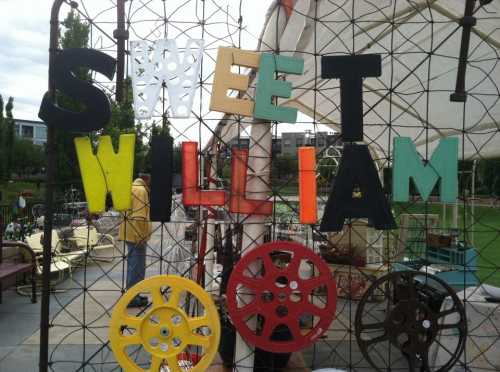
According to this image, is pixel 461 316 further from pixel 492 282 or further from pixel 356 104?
pixel 492 282

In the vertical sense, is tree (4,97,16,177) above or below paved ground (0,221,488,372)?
above

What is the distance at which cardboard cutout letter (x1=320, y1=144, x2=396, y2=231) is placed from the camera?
233 centimetres

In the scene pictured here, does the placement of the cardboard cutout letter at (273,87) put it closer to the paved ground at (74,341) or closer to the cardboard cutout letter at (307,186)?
the cardboard cutout letter at (307,186)

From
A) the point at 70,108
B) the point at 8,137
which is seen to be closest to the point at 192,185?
the point at 70,108

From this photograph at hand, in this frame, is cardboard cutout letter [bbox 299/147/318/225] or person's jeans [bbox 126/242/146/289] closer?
cardboard cutout letter [bbox 299/147/318/225]

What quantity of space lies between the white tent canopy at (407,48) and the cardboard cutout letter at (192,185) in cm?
75

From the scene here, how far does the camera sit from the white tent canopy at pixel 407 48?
257 cm

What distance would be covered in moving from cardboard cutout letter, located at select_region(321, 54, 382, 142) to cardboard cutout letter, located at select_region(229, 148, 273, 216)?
0.57 meters

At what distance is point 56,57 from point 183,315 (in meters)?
1.50

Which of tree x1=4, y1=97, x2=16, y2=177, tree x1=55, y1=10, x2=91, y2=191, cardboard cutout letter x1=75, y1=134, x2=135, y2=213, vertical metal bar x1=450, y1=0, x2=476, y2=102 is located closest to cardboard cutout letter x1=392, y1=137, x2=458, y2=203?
vertical metal bar x1=450, y1=0, x2=476, y2=102

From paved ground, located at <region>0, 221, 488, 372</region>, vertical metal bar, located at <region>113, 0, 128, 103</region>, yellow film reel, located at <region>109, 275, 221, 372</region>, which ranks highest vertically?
vertical metal bar, located at <region>113, 0, 128, 103</region>

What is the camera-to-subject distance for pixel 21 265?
530cm

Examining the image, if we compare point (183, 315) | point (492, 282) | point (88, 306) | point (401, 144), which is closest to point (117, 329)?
point (183, 315)

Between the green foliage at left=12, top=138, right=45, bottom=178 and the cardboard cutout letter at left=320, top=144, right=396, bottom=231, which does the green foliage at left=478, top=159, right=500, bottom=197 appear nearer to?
the cardboard cutout letter at left=320, top=144, right=396, bottom=231
